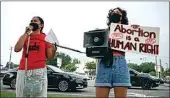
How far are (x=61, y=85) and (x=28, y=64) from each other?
34.6 feet

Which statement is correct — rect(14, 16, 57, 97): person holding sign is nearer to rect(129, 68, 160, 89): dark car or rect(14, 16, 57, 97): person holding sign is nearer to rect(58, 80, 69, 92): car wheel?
rect(58, 80, 69, 92): car wheel

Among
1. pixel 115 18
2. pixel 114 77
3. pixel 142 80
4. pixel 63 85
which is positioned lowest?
pixel 63 85

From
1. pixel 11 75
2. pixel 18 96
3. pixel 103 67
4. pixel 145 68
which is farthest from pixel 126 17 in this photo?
pixel 145 68

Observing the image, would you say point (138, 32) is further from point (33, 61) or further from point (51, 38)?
point (33, 61)

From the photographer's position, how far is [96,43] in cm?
381

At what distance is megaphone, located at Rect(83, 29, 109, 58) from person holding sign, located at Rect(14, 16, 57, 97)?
1.51 ft

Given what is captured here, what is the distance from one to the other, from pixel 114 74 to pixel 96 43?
398 mm

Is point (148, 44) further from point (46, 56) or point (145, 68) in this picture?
point (145, 68)

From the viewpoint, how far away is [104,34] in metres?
3.82

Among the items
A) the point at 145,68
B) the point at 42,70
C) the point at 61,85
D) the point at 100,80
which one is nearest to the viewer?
the point at 100,80

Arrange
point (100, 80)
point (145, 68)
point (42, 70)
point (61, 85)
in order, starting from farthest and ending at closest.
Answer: point (145, 68) → point (61, 85) → point (42, 70) → point (100, 80)

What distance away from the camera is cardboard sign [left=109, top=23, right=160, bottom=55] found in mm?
3887

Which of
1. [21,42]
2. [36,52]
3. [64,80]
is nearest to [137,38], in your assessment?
[36,52]

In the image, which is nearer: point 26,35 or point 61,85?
point 26,35
